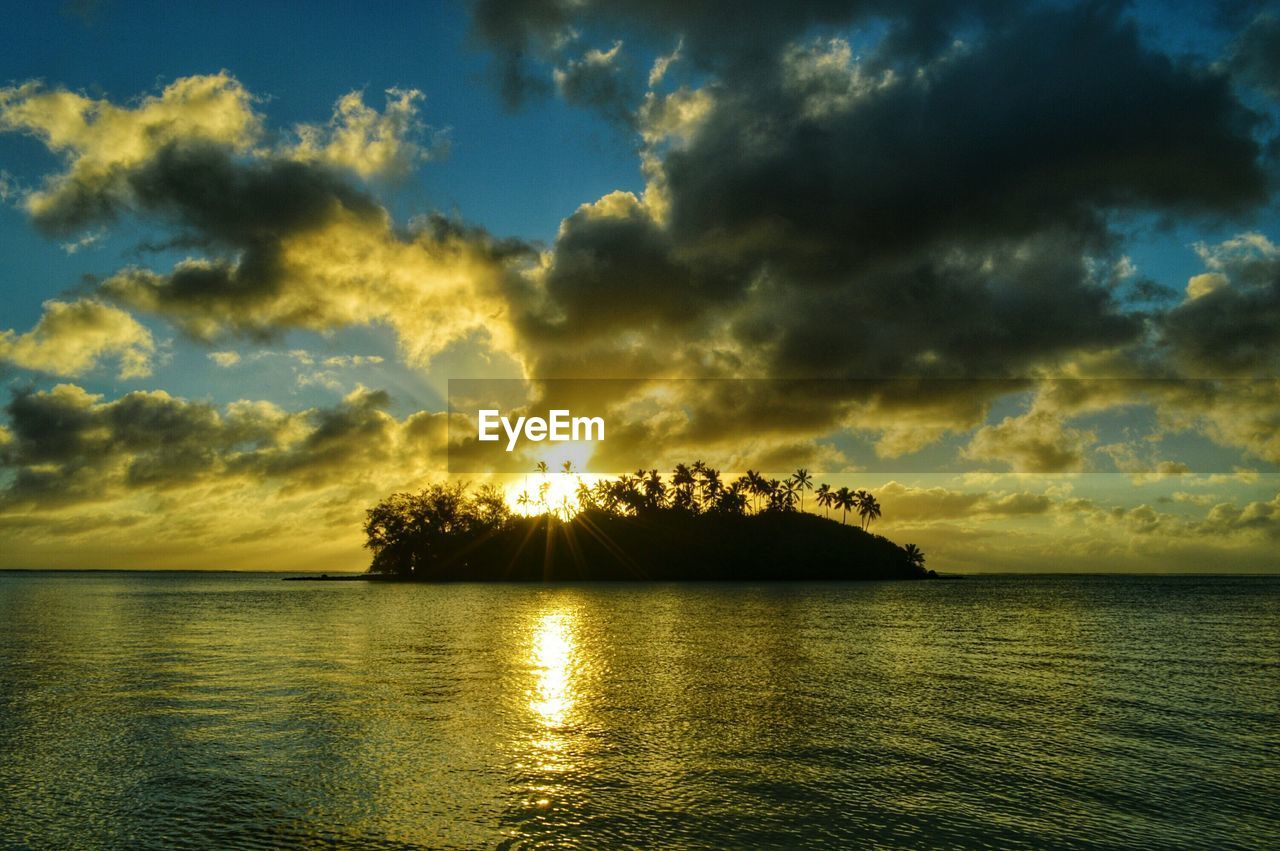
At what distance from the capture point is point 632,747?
64.8ft

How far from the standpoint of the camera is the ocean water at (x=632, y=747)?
45.9ft

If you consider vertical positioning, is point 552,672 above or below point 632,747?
below

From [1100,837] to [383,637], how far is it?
4553 centimetres

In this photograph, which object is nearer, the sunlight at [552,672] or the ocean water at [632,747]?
the ocean water at [632,747]

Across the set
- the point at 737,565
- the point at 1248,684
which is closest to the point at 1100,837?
the point at 1248,684

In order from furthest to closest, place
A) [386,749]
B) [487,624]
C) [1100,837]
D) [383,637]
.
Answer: [487,624]
[383,637]
[386,749]
[1100,837]

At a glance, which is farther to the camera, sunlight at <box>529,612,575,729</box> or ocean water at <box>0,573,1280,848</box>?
sunlight at <box>529,612,575,729</box>

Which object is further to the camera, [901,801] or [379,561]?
[379,561]

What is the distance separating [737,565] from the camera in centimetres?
19350

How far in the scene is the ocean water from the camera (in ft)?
45.9

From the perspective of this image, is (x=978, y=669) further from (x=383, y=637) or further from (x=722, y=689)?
(x=383, y=637)

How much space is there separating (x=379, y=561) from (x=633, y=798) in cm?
19225

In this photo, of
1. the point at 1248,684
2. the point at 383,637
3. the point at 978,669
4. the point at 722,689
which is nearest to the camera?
the point at 722,689

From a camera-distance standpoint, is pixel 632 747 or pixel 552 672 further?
pixel 552 672
